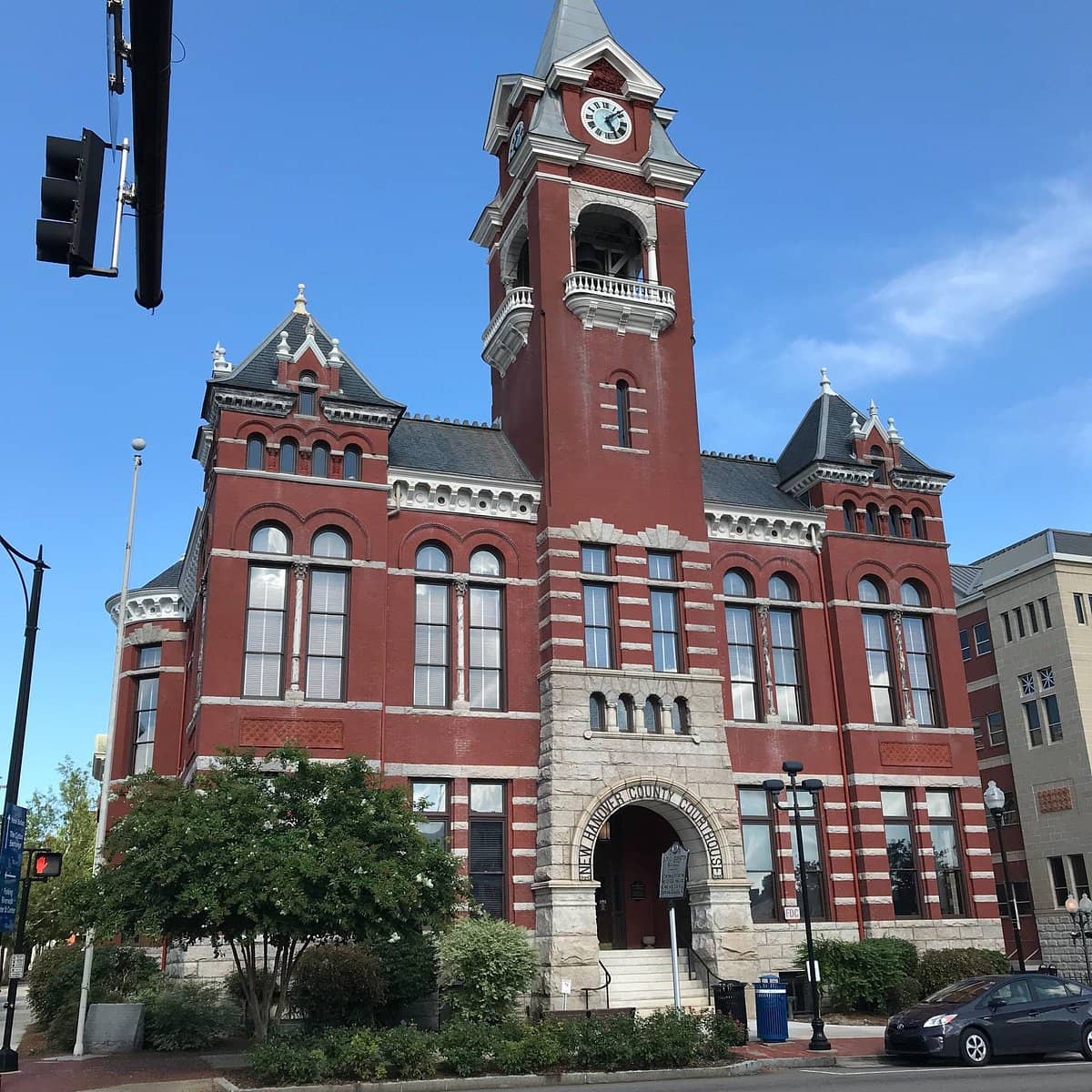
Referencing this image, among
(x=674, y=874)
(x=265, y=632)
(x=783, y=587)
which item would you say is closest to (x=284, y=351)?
(x=265, y=632)

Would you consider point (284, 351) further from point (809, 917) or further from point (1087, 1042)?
point (1087, 1042)

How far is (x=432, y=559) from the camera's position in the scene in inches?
1313

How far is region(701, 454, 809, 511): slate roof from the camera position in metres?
38.1

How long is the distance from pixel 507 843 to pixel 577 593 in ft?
23.6

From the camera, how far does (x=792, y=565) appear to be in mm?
37469

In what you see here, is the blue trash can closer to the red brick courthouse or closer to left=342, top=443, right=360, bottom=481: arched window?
the red brick courthouse

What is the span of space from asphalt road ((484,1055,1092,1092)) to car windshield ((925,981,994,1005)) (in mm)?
1208

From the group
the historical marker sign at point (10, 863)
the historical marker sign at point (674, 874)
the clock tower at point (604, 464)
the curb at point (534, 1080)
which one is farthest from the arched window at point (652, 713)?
the historical marker sign at point (10, 863)

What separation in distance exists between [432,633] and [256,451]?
699 cm

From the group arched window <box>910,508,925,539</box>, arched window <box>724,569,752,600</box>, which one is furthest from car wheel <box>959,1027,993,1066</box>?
arched window <box>910,508,925,539</box>

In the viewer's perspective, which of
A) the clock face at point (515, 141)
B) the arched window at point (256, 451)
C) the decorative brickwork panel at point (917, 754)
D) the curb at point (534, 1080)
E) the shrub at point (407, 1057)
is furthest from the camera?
the clock face at point (515, 141)

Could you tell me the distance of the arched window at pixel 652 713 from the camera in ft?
108

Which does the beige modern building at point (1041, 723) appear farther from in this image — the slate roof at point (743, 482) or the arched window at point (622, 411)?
the arched window at point (622, 411)

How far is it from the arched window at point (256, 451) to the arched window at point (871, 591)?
19457 millimetres
